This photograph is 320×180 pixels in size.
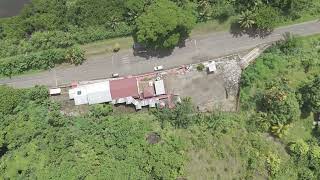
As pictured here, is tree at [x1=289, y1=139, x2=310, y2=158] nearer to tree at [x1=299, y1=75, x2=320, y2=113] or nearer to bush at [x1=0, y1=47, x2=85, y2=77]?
tree at [x1=299, y1=75, x2=320, y2=113]

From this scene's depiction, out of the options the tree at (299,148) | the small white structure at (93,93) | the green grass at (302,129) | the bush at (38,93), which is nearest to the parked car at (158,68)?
the small white structure at (93,93)

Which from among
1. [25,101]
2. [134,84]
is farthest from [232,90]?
[25,101]

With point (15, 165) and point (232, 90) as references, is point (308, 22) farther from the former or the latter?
point (15, 165)

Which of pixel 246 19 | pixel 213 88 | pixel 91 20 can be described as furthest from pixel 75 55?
pixel 246 19

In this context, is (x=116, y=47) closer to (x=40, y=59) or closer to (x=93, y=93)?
(x=93, y=93)

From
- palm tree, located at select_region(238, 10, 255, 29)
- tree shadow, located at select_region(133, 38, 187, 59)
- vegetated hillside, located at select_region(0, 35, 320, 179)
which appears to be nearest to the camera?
vegetated hillside, located at select_region(0, 35, 320, 179)

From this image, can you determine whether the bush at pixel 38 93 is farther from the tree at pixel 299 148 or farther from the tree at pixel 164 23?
the tree at pixel 299 148

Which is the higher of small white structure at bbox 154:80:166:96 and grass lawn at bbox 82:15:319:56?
grass lawn at bbox 82:15:319:56

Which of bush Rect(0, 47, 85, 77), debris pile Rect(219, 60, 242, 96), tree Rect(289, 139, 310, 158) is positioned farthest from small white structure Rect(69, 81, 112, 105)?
tree Rect(289, 139, 310, 158)

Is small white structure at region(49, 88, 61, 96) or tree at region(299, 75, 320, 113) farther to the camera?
small white structure at region(49, 88, 61, 96)
